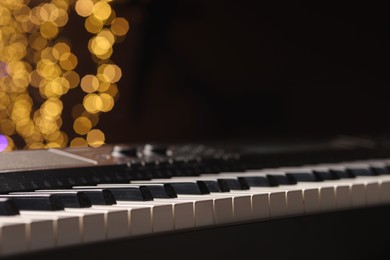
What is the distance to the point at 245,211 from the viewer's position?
1.15m

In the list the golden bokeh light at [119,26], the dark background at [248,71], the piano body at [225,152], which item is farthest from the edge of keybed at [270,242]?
the golden bokeh light at [119,26]

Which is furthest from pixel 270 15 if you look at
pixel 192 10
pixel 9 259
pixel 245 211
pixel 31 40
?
pixel 9 259

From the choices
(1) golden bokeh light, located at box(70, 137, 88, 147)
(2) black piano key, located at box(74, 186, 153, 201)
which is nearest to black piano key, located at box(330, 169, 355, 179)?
(2) black piano key, located at box(74, 186, 153, 201)

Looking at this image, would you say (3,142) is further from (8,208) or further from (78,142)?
(8,208)

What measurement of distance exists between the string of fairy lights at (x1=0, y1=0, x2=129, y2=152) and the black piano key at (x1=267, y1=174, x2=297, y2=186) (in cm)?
52

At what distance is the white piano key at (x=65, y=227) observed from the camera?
0.89 metres

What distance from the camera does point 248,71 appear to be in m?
1.85

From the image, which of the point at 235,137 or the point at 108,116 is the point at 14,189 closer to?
the point at 108,116

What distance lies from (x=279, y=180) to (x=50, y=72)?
2.10 feet

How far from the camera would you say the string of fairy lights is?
151cm

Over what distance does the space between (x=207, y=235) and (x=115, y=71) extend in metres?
0.66

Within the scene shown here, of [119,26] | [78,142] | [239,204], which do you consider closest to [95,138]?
[78,142]

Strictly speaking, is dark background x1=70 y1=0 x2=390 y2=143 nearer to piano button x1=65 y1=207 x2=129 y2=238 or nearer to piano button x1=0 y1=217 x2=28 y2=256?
piano button x1=65 y1=207 x2=129 y2=238

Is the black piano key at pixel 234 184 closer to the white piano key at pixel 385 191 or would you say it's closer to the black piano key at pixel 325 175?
the black piano key at pixel 325 175
